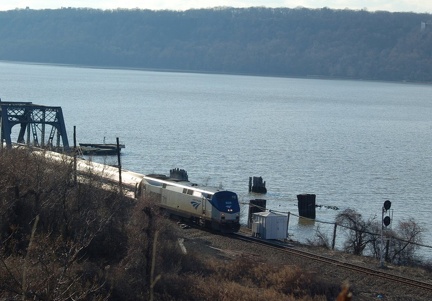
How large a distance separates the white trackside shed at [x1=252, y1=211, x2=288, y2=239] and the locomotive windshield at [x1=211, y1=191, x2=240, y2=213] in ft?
3.30

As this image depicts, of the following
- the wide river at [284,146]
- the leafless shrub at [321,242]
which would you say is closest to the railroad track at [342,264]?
the leafless shrub at [321,242]

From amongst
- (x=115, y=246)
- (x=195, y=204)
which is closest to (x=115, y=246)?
(x=115, y=246)

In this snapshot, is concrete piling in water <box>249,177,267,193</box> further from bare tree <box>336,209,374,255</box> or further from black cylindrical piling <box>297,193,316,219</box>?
bare tree <box>336,209,374,255</box>

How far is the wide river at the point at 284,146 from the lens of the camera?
54.1m

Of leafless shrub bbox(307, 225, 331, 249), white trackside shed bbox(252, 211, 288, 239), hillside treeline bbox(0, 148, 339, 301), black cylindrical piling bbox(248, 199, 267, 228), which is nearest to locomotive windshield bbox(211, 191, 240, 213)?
white trackside shed bbox(252, 211, 288, 239)

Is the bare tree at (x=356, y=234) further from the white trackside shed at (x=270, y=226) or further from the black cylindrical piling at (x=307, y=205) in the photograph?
the black cylindrical piling at (x=307, y=205)

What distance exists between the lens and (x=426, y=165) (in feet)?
236

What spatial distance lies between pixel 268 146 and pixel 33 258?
61.1m

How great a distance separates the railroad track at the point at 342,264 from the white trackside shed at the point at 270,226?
0.56 metres

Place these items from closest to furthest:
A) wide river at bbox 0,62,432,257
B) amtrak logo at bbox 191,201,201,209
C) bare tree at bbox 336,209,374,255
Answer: amtrak logo at bbox 191,201,201,209 < bare tree at bbox 336,209,374,255 < wide river at bbox 0,62,432,257

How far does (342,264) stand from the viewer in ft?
94.6

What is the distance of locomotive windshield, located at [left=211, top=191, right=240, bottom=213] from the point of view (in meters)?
33.5

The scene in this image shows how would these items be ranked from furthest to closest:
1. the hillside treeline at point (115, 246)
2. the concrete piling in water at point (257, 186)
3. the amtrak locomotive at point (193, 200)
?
the concrete piling in water at point (257, 186) < the amtrak locomotive at point (193, 200) < the hillside treeline at point (115, 246)

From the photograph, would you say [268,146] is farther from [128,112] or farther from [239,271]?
[239,271]
